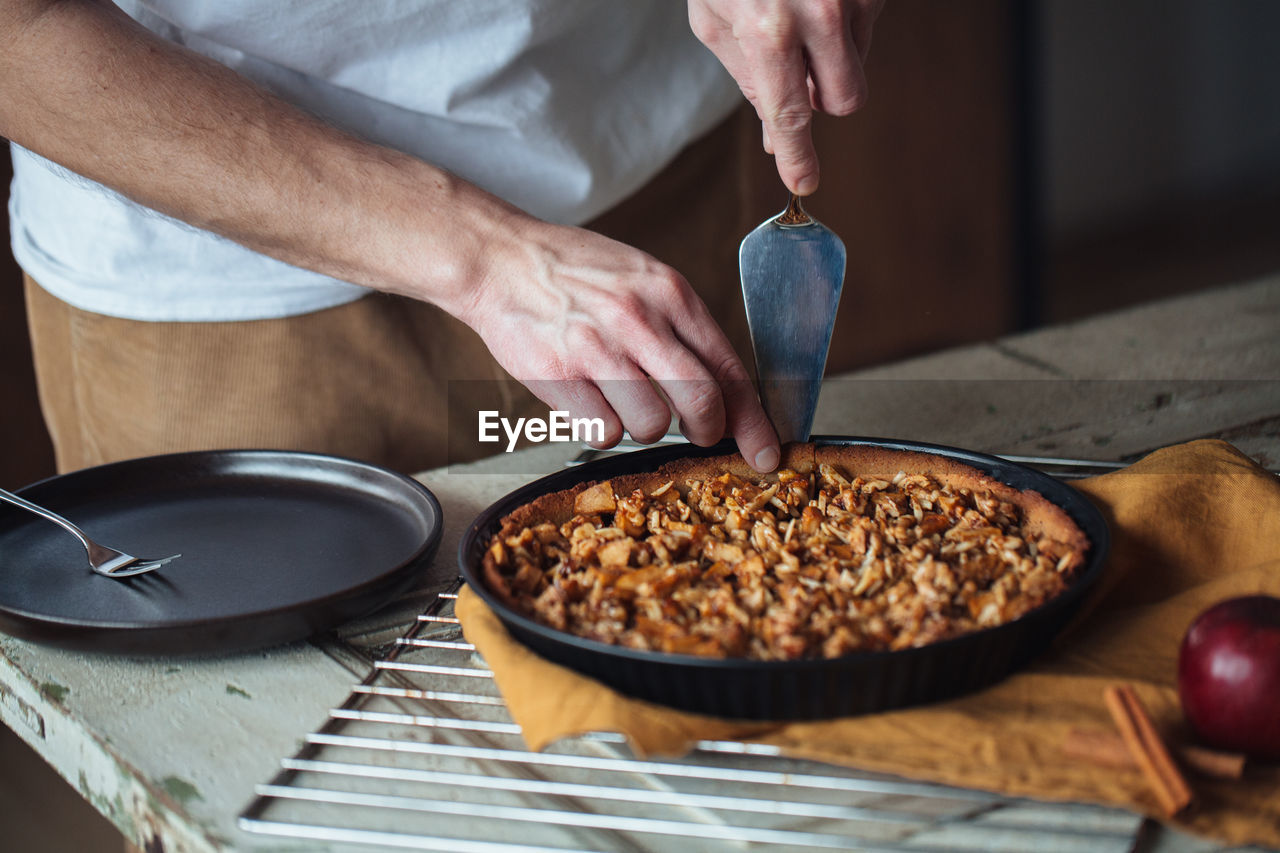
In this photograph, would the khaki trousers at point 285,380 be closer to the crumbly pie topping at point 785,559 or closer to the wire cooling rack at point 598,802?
the crumbly pie topping at point 785,559

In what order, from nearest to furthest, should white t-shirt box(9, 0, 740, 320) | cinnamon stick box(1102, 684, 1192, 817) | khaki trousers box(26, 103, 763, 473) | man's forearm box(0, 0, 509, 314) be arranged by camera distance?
cinnamon stick box(1102, 684, 1192, 817) < man's forearm box(0, 0, 509, 314) < white t-shirt box(9, 0, 740, 320) < khaki trousers box(26, 103, 763, 473)

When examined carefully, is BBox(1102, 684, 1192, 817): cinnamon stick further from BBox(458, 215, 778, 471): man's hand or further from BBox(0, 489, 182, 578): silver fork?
BBox(0, 489, 182, 578): silver fork

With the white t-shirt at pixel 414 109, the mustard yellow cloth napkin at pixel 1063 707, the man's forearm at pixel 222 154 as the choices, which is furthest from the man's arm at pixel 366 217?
the mustard yellow cloth napkin at pixel 1063 707

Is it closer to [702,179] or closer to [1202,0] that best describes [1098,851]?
[702,179]

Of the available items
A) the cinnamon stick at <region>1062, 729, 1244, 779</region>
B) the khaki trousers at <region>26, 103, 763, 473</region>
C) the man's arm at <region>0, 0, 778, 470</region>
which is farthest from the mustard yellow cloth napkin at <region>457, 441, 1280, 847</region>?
the khaki trousers at <region>26, 103, 763, 473</region>

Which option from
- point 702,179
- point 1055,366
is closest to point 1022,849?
point 1055,366

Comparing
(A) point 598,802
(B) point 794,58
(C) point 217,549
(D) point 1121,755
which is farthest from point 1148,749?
(C) point 217,549

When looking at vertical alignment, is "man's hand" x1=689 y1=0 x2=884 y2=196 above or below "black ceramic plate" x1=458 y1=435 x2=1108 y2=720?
above
